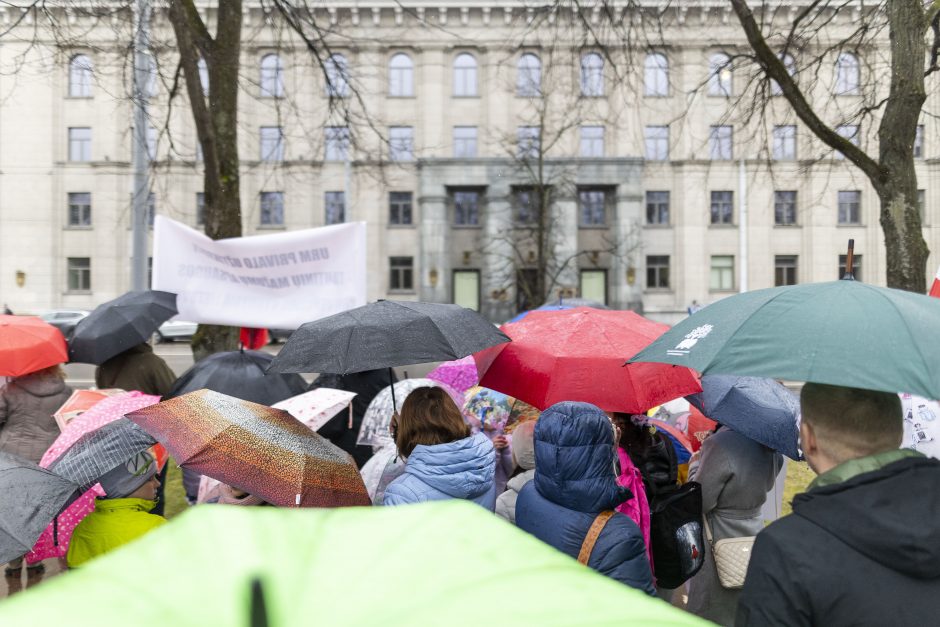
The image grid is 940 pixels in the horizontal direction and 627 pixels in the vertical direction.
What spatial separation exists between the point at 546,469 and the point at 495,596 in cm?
171

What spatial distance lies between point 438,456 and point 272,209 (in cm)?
3473

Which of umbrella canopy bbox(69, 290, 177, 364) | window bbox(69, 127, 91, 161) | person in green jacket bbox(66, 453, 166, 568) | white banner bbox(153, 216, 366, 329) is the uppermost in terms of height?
window bbox(69, 127, 91, 161)

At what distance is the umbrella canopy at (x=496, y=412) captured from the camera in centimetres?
500

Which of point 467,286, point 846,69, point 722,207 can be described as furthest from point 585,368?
Answer: point 722,207

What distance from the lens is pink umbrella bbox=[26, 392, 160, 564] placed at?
3479 mm

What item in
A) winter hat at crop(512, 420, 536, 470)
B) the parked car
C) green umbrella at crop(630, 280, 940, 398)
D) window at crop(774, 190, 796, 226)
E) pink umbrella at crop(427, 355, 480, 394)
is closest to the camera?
green umbrella at crop(630, 280, 940, 398)

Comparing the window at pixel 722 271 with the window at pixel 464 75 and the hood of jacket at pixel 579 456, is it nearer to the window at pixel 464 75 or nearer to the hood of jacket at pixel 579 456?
the window at pixel 464 75

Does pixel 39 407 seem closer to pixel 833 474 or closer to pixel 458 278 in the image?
Result: pixel 833 474

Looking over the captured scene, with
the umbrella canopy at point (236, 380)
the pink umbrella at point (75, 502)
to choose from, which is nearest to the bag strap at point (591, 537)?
the pink umbrella at point (75, 502)

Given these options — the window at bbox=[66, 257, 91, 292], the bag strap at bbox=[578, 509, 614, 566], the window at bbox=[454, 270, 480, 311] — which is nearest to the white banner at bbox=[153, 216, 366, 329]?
the bag strap at bbox=[578, 509, 614, 566]

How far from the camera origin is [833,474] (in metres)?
1.87

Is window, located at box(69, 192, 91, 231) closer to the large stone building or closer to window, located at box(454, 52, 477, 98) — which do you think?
the large stone building

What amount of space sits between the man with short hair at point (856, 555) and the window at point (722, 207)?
36859 mm

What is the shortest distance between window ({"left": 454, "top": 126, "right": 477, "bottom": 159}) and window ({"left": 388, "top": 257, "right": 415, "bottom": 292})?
247 inches
